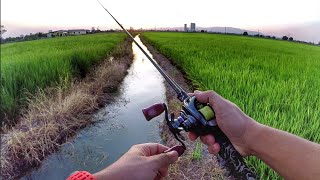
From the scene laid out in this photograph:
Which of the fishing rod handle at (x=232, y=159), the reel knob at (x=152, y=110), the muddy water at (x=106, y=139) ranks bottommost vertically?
the muddy water at (x=106, y=139)

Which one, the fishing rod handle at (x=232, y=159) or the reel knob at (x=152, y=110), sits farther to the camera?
Answer: the reel knob at (x=152, y=110)

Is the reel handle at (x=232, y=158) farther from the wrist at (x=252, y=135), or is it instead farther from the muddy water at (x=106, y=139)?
the muddy water at (x=106, y=139)

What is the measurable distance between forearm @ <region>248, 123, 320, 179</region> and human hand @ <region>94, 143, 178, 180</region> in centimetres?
39

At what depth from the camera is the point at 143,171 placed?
47.9 inches

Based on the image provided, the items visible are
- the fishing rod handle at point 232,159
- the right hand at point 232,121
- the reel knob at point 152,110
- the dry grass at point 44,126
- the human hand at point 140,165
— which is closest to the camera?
the human hand at point 140,165

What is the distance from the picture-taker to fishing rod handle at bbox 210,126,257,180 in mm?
1283

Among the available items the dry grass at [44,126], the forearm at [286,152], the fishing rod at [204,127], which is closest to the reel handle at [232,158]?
the fishing rod at [204,127]

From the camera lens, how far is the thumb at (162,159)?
1250 millimetres

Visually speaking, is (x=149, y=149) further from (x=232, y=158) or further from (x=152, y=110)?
(x=232, y=158)

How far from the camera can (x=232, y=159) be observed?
4.37 feet

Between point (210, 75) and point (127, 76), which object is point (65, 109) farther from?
point (127, 76)

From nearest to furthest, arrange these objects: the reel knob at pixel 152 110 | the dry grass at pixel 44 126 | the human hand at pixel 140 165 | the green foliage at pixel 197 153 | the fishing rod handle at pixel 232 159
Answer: the human hand at pixel 140 165, the fishing rod handle at pixel 232 159, the reel knob at pixel 152 110, the green foliage at pixel 197 153, the dry grass at pixel 44 126

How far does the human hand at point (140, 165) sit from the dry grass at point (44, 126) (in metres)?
2.86

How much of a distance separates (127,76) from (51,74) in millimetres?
3548
